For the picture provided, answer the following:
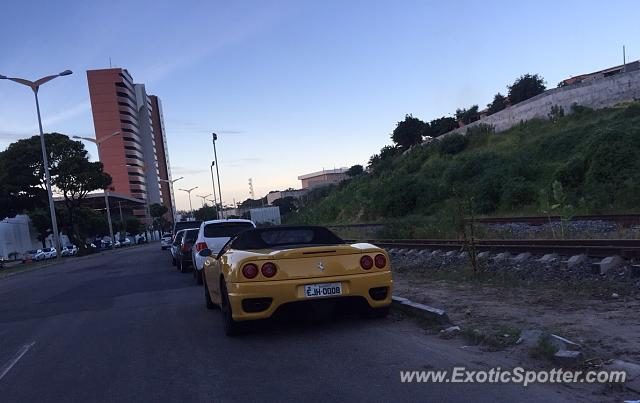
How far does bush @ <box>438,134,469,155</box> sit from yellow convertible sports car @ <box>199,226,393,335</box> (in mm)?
46152

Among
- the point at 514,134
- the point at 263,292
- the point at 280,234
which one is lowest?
the point at 263,292

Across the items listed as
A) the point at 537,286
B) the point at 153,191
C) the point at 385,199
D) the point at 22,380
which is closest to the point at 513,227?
the point at 537,286

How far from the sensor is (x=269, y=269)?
22.9ft

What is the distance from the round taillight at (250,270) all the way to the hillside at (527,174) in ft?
20.8

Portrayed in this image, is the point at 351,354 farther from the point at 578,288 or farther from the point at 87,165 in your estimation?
the point at 87,165

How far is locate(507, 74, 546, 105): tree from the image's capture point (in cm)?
6988

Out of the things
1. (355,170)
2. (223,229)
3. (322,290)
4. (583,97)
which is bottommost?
(322,290)

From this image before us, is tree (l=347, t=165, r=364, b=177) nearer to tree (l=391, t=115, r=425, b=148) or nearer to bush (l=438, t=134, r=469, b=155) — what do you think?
tree (l=391, t=115, r=425, b=148)

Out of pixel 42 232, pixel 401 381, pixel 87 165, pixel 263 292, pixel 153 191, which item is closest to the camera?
pixel 401 381

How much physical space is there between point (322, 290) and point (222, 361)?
1.46 meters

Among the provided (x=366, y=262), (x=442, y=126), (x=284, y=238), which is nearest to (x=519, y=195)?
(x=284, y=238)

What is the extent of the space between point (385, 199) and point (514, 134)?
1212cm

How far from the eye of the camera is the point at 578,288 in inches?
347

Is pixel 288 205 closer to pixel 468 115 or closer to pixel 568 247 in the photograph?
pixel 468 115
